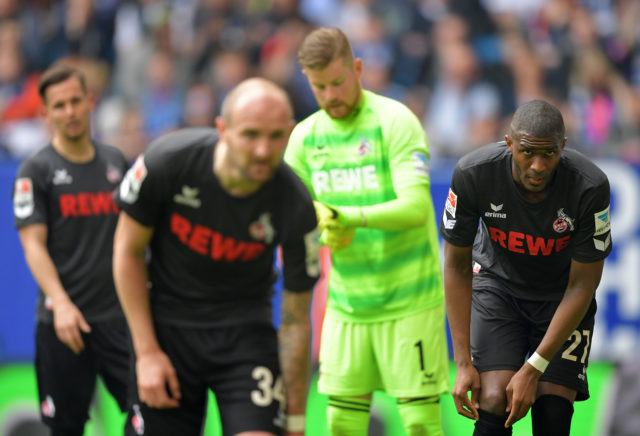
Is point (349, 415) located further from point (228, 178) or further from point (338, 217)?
point (228, 178)

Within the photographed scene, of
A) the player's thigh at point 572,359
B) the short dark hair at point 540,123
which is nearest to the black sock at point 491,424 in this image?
the player's thigh at point 572,359

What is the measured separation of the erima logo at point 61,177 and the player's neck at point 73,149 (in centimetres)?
12

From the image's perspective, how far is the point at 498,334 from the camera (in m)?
5.14

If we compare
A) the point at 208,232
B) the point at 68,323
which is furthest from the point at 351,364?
the point at 208,232

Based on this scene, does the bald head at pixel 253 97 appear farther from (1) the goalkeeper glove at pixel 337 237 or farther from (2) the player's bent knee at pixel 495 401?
(2) the player's bent knee at pixel 495 401

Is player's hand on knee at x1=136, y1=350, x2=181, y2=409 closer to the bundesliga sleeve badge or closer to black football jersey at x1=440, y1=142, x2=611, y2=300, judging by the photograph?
black football jersey at x1=440, y1=142, x2=611, y2=300

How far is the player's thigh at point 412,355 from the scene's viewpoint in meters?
5.76

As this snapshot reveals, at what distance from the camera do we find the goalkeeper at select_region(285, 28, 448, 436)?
18.8 feet

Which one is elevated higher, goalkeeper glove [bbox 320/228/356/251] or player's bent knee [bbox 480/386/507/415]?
goalkeeper glove [bbox 320/228/356/251]

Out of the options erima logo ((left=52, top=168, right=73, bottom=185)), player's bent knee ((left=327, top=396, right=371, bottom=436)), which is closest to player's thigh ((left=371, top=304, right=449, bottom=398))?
player's bent knee ((left=327, top=396, right=371, bottom=436))

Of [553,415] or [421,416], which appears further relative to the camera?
[421,416]

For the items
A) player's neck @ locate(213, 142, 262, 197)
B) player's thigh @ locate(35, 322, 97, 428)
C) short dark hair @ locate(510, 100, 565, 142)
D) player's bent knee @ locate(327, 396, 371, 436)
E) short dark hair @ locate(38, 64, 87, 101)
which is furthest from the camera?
short dark hair @ locate(38, 64, 87, 101)

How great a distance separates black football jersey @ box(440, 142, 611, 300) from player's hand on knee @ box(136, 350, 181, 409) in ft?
5.33

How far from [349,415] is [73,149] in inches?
100
